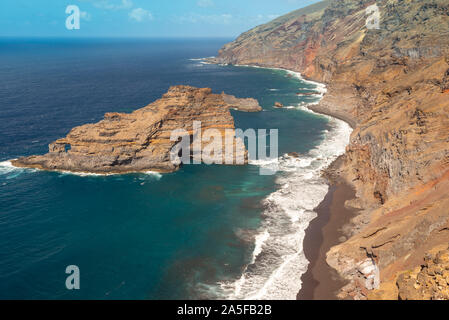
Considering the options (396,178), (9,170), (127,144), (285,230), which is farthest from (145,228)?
(9,170)

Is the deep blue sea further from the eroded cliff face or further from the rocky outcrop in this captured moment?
the eroded cliff face

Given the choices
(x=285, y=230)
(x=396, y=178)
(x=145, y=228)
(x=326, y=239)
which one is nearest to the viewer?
(x=396, y=178)

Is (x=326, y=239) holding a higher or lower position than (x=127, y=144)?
lower

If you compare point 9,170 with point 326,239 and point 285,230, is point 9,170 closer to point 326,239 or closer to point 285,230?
point 285,230

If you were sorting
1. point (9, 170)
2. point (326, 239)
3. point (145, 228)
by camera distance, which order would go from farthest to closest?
1. point (9, 170)
2. point (145, 228)
3. point (326, 239)

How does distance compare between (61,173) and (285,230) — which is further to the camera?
(61,173)

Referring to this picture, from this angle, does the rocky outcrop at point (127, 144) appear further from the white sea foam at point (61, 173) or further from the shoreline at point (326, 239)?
the shoreline at point (326, 239)
